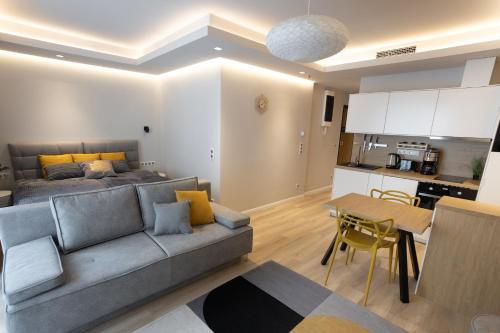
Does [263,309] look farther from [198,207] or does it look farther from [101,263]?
[101,263]

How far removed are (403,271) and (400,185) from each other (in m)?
1.63

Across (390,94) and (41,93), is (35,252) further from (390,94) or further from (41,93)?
(390,94)

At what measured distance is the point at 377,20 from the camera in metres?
2.69

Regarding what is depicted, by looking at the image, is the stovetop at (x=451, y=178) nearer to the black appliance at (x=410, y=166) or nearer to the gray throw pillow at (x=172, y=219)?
the black appliance at (x=410, y=166)

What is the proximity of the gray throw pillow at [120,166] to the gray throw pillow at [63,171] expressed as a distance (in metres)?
0.53

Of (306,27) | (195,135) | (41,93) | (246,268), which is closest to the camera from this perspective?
(306,27)

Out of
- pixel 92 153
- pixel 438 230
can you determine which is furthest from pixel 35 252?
pixel 438 230

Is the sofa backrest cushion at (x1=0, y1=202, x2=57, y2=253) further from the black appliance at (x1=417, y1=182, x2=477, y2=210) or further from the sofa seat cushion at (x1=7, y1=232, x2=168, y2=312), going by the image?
the black appliance at (x1=417, y1=182, x2=477, y2=210)

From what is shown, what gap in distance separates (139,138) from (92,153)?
36.4 inches

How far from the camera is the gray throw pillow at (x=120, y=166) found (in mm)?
4363

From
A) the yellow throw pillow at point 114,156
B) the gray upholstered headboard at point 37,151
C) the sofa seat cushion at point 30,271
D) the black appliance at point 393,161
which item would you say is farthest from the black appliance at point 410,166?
the gray upholstered headboard at point 37,151

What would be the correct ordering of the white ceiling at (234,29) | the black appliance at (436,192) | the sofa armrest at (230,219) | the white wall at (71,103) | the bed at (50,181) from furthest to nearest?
1. the white wall at (71,103)
2. the bed at (50,181)
3. the black appliance at (436,192)
4. the sofa armrest at (230,219)
5. the white ceiling at (234,29)

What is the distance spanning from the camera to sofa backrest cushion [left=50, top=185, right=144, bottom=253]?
2.03 m

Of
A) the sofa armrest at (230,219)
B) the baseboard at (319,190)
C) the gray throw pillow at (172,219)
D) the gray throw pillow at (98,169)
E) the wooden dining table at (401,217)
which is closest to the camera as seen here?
the wooden dining table at (401,217)
